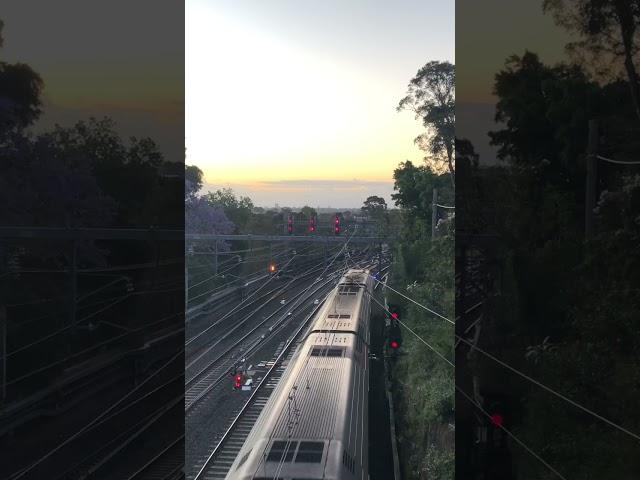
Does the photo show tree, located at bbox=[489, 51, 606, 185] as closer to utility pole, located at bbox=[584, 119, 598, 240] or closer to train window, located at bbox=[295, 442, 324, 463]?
utility pole, located at bbox=[584, 119, 598, 240]

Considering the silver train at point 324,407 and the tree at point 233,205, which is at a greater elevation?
the tree at point 233,205

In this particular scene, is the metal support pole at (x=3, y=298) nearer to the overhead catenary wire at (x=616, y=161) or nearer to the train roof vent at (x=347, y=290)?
the train roof vent at (x=347, y=290)

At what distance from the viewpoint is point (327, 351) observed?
10.1 ft

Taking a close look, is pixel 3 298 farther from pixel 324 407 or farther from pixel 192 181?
pixel 324 407

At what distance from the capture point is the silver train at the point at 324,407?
2229 mm

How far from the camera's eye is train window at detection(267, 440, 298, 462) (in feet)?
7.32

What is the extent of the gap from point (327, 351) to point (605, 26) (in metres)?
2.15

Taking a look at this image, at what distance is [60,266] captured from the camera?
176 centimetres

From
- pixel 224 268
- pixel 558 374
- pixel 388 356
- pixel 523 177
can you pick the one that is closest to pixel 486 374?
pixel 558 374

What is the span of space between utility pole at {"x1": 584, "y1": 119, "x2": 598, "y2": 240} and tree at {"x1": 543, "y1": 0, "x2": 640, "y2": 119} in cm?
13

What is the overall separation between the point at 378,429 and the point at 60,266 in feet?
6.33

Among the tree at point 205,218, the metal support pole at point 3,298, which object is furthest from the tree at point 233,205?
the metal support pole at point 3,298

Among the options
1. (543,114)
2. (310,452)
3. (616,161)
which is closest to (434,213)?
(543,114)

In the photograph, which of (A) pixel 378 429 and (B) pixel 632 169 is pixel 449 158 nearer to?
(B) pixel 632 169
